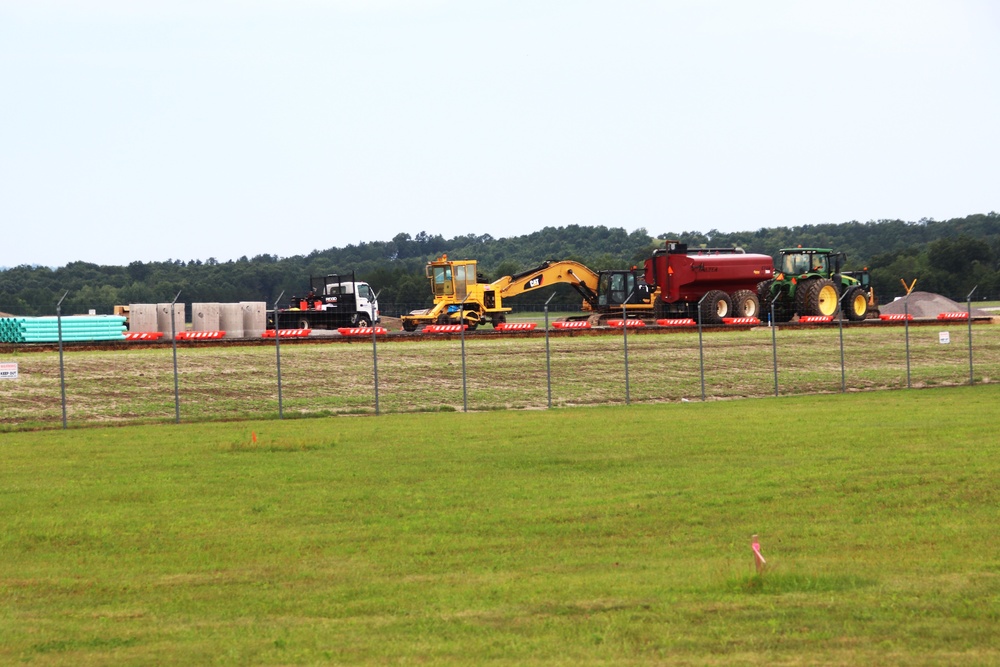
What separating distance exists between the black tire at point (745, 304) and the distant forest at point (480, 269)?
9649 mm

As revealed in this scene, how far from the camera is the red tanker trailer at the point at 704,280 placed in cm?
5153

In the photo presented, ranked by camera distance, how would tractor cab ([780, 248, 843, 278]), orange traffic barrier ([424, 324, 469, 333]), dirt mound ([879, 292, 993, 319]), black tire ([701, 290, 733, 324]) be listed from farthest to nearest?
1. dirt mound ([879, 292, 993, 319])
2. tractor cab ([780, 248, 843, 278])
3. black tire ([701, 290, 733, 324])
4. orange traffic barrier ([424, 324, 469, 333])

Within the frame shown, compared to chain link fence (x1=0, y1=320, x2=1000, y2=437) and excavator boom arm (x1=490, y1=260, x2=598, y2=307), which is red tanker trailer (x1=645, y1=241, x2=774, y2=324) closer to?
excavator boom arm (x1=490, y1=260, x2=598, y2=307)

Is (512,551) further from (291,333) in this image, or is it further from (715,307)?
(715,307)

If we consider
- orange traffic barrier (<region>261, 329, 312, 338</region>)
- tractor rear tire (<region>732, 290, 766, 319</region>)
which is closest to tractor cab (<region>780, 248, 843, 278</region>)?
tractor rear tire (<region>732, 290, 766, 319</region>)

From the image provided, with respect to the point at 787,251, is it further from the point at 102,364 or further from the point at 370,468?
the point at 370,468

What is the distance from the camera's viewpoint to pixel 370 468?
17.1 m

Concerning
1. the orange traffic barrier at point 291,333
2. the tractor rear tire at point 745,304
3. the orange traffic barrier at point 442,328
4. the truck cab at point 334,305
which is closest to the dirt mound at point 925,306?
the tractor rear tire at point 745,304

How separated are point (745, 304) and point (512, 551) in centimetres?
4263

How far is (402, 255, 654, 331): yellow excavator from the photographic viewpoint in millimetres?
52000

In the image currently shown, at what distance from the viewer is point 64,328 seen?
48719 mm

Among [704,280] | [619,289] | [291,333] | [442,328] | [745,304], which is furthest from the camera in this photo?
[619,289]

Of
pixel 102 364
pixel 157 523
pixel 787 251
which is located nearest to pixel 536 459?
pixel 157 523

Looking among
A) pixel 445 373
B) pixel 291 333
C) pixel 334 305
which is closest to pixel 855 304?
pixel 334 305
